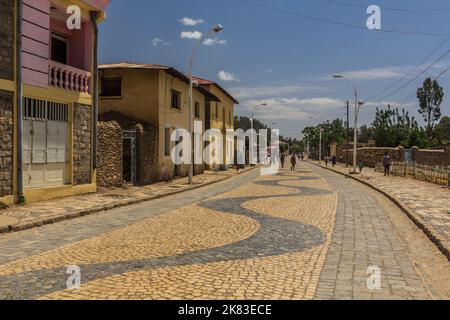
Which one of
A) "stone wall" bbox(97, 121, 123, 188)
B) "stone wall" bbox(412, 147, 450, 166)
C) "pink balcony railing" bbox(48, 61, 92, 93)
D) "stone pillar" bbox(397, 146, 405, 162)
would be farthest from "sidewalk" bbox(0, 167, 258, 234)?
"stone pillar" bbox(397, 146, 405, 162)

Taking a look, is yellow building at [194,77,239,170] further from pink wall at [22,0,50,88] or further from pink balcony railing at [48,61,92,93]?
pink wall at [22,0,50,88]

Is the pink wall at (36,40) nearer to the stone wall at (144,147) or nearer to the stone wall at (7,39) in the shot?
the stone wall at (7,39)

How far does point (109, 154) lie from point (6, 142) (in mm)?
6190

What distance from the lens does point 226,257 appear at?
267 inches

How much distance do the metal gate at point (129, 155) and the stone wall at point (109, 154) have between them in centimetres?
219

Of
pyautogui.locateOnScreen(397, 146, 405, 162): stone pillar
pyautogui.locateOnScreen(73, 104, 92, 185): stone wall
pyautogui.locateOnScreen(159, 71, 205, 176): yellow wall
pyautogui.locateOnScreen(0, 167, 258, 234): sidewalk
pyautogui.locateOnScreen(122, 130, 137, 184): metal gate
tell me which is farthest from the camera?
pyautogui.locateOnScreen(397, 146, 405, 162): stone pillar

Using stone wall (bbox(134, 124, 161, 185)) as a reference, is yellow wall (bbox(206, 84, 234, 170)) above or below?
above

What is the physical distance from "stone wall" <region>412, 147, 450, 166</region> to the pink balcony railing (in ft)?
77.6

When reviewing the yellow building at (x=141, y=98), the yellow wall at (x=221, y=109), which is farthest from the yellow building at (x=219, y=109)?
the yellow building at (x=141, y=98)

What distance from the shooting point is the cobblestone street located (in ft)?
16.8

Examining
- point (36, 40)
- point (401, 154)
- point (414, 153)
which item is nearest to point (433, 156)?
point (414, 153)
